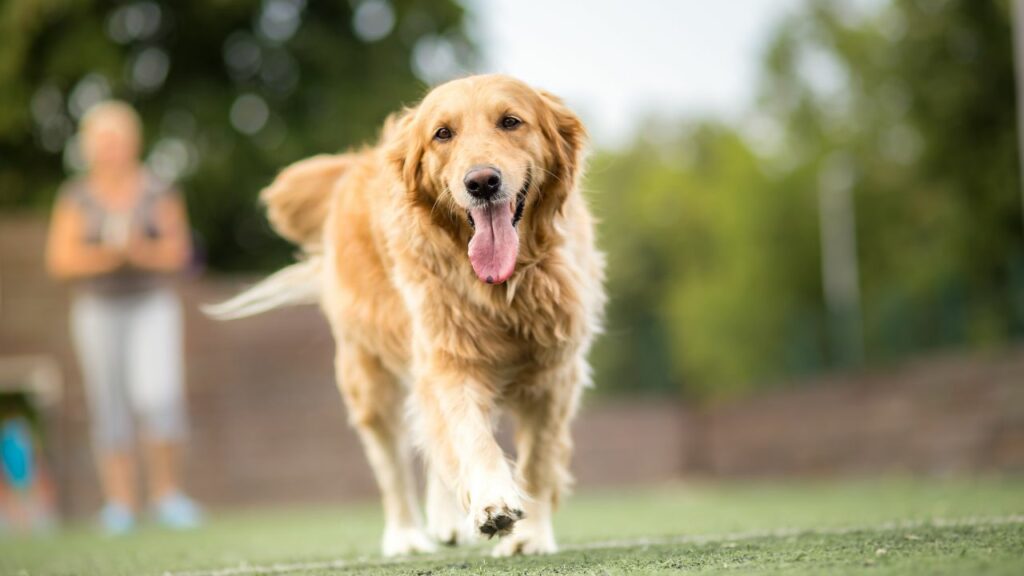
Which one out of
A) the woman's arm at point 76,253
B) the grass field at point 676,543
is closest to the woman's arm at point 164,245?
the woman's arm at point 76,253

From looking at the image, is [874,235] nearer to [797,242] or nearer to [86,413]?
[797,242]

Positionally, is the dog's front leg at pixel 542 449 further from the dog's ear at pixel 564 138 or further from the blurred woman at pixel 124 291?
the blurred woman at pixel 124 291

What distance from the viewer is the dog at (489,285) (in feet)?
14.2

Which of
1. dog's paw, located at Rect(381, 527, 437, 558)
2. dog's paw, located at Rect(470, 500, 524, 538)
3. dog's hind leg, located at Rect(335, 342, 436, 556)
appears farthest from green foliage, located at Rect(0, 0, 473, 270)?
dog's paw, located at Rect(470, 500, 524, 538)

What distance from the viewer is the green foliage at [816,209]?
14.7m

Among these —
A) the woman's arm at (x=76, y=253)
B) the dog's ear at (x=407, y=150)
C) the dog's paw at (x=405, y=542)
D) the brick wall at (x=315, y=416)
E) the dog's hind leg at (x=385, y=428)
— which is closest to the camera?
the dog's ear at (x=407, y=150)

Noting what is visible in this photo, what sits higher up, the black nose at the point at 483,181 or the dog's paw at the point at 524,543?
the black nose at the point at 483,181

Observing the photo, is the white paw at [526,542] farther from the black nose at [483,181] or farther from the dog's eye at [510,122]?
the dog's eye at [510,122]

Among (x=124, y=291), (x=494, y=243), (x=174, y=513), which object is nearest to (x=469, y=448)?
(x=494, y=243)

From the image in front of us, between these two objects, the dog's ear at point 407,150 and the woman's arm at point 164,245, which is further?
the woman's arm at point 164,245

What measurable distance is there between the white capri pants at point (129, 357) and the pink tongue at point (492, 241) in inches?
188

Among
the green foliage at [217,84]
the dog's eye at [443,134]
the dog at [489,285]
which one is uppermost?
the green foliage at [217,84]

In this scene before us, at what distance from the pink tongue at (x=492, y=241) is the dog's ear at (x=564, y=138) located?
32 cm

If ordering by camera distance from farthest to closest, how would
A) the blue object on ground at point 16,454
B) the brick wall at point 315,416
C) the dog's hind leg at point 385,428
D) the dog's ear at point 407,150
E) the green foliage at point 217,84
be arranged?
the green foliage at point 217,84, the brick wall at point 315,416, the blue object on ground at point 16,454, the dog's hind leg at point 385,428, the dog's ear at point 407,150
